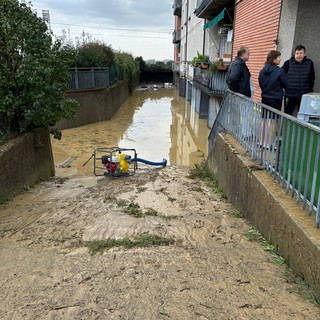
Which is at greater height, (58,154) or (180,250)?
(180,250)

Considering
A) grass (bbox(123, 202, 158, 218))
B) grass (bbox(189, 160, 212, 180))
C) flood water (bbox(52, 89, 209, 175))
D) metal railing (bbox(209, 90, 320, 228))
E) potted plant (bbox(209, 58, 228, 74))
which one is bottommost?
flood water (bbox(52, 89, 209, 175))

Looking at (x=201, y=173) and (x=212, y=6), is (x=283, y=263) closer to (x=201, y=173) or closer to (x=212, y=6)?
(x=201, y=173)

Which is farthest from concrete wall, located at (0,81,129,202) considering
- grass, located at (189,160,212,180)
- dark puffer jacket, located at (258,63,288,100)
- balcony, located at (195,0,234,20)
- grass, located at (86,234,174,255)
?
balcony, located at (195,0,234,20)

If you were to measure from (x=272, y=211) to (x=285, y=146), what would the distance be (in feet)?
2.49

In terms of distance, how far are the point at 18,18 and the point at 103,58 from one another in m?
14.1

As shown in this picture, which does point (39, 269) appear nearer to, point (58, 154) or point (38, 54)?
point (38, 54)

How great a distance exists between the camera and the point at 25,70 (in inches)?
302

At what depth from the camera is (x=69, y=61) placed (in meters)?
8.73

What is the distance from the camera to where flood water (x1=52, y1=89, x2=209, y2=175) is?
13.2 metres

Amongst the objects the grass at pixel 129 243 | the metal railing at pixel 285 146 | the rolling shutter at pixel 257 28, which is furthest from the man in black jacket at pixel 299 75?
the grass at pixel 129 243

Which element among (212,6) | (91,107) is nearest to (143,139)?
(91,107)

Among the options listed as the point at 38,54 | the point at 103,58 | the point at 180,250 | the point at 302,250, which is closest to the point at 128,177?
the point at 38,54

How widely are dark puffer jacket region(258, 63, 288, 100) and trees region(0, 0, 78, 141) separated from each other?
491 centimetres

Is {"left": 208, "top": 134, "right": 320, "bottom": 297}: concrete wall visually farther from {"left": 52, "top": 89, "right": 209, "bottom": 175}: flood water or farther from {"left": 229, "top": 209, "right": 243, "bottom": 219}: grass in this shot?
{"left": 52, "top": 89, "right": 209, "bottom": 175}: flood water
